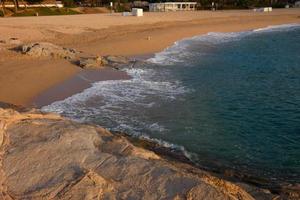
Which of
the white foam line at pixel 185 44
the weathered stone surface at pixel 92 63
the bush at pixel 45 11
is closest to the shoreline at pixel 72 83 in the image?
the weathered stone surface at pixel 92 63

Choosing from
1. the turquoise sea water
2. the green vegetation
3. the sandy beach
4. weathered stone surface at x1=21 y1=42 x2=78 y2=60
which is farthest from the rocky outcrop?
the green vegetation

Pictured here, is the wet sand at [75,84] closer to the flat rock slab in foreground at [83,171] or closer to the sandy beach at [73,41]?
the sandy beach at [73,41]

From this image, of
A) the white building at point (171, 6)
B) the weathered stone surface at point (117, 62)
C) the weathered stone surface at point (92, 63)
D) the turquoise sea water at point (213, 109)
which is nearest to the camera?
the turquoise sea water at point (213, 109)

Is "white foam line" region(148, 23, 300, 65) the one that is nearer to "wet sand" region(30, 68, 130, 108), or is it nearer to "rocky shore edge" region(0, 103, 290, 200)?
"wet sand" region(30, 68, 130, 108)

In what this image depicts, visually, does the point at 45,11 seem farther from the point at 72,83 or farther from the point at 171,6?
the point at 72,83

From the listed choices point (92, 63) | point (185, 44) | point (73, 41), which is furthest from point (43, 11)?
point (92, 63)
